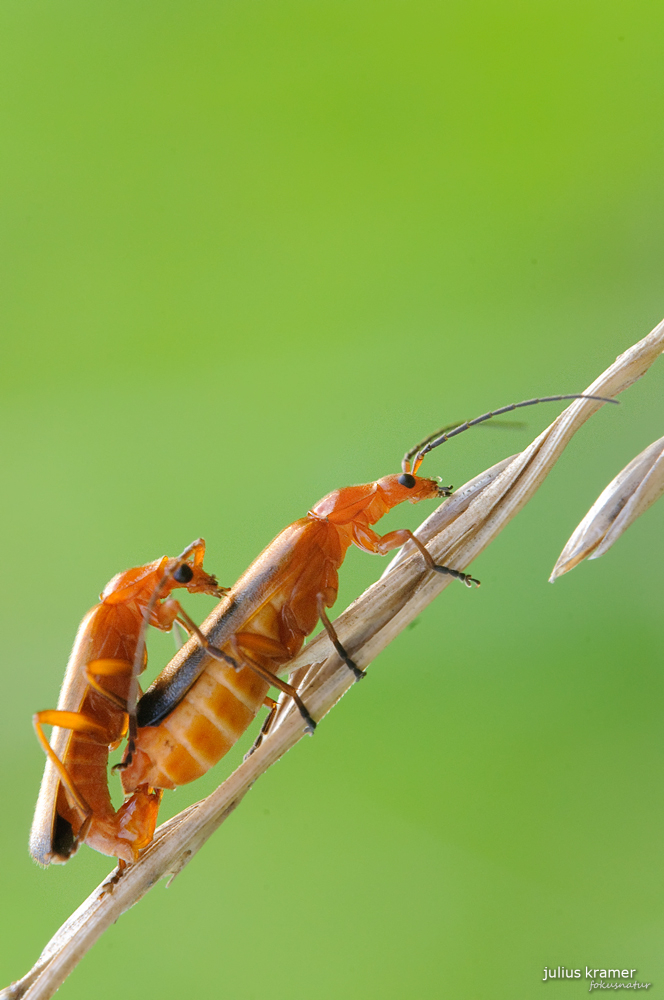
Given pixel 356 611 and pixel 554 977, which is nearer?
pixel 356 611

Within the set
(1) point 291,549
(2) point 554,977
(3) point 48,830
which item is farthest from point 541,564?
(3) point 48,830

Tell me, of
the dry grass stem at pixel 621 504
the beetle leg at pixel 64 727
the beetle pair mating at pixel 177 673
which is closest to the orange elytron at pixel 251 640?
the beetle pair mating at pixel 177 673

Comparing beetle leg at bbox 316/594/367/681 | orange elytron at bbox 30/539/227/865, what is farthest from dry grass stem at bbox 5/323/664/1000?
orange elytron at bbox 30/539/227/865

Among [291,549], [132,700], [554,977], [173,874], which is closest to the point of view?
[173,874]

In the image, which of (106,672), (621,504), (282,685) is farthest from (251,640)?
(621,504)

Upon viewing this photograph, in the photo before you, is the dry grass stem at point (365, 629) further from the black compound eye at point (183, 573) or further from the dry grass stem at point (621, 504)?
the black compound eye at point (183, 573)

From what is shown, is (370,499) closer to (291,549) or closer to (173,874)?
(291,549)

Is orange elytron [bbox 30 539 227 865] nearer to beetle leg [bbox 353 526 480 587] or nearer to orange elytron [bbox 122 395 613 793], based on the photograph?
orange elytron [bbox 122 395 613 793]
